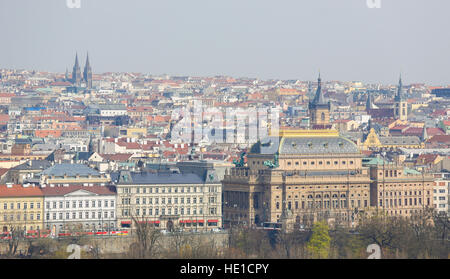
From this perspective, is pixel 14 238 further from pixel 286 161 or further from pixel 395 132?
pixel 395 132

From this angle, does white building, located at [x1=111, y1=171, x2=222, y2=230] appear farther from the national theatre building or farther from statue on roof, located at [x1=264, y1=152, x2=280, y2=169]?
statue on roof, located at [x1=264, y1=152, x2=280, y2=169]

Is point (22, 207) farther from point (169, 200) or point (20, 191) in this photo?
point (169, 200)

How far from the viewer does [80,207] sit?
205 feet

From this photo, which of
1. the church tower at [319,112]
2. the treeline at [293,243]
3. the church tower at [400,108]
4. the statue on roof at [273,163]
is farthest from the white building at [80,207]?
the church tower at [400,108]

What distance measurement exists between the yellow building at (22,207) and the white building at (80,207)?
0.27 metres

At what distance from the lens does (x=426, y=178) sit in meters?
71.2

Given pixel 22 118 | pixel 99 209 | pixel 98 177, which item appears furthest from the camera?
pixel 22 118

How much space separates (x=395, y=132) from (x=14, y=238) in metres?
80.9

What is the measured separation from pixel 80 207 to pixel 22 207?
2.48 metres

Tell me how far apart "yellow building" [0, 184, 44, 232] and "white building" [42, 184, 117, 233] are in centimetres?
27

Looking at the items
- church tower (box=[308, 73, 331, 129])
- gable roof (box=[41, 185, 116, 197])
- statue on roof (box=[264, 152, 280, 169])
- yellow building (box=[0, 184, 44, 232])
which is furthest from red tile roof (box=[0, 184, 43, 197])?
church tower (box=[308, 73, 331, 129])

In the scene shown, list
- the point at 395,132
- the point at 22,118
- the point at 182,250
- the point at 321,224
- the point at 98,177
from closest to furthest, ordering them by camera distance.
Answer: the point at 182,250 → the point at 321,224 → the point at 98,177 → the point at 395,132 → the point at 22,118

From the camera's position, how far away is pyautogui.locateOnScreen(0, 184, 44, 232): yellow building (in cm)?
6031
